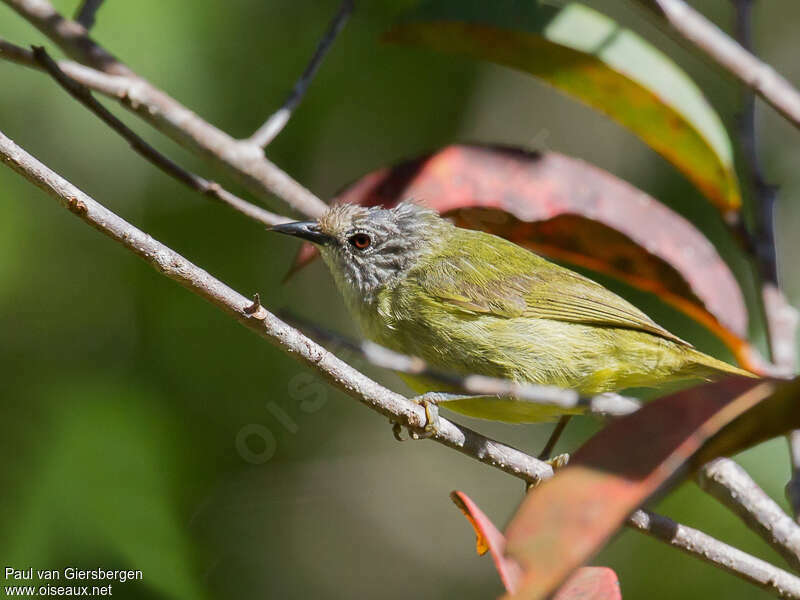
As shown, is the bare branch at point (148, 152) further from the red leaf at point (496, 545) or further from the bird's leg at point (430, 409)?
the red leaf at point (496, 545)

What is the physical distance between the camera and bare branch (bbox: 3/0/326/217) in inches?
106

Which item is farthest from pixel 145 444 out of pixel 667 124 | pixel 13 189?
pixel 667 124

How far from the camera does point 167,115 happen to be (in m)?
2.69

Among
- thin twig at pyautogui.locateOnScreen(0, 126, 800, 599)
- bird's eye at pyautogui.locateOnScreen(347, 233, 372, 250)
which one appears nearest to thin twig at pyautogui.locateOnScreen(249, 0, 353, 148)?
bird's eye at pyautogui.locateOnScreen(347, 233, 372, 250)

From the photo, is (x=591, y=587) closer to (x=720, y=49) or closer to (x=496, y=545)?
(x=496, y=545)

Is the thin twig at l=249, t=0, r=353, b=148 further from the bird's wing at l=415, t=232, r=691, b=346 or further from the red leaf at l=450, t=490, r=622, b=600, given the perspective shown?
the red leaf at l=450, t=490, r=622, b=600

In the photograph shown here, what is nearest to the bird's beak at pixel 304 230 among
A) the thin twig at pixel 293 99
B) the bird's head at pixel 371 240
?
the bird's head at pixel 371 240

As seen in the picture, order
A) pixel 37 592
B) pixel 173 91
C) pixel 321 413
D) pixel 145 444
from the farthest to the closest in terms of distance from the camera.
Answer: pixel 321 413 < pixel 173 91 < pixel 145 444 < pixel 37 592

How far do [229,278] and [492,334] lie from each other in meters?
1.32

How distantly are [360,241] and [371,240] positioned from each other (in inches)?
1.6

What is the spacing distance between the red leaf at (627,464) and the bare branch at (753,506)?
709mm

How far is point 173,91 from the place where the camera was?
12.0 ft

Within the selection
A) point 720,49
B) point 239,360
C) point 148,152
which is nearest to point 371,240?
point 239,360

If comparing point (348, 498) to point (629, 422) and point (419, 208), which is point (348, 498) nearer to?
point (419, 208)
